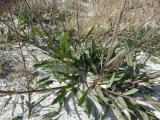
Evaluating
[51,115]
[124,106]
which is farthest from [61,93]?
[124,106]

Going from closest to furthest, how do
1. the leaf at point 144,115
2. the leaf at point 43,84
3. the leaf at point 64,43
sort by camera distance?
1. the leaf at point 144,115
2. the leaf at point 43,84
3. the leaf at point 64,43

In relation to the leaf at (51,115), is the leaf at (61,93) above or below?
above

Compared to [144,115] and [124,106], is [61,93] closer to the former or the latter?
[124,106]

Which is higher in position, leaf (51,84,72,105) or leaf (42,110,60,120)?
leaf (51,84,72,105)

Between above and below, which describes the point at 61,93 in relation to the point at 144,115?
above

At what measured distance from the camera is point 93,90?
3.11 metres

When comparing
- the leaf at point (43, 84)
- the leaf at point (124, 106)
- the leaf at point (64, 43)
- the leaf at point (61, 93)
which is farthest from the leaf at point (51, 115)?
the leaf at point (64, 43)

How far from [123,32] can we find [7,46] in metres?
1.29

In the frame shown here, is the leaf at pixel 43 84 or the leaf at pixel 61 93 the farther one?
the leaf at pixel 43 84

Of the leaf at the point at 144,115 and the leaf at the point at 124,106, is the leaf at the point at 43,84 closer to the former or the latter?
the leaf at the point at 124,106

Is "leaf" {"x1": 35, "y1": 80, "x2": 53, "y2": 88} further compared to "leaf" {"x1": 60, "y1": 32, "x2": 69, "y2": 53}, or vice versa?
"leaf" {"x1": 60, "y1": 32, "x2": 69, "y2": 53}

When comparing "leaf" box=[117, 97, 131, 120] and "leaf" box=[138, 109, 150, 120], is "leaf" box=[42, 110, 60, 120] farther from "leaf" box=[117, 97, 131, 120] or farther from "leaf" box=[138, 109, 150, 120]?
"leaf" box=[138, 109, 150, 120]

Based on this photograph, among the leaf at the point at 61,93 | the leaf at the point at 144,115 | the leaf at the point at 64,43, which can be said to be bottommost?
the leaf at the point at 144,115

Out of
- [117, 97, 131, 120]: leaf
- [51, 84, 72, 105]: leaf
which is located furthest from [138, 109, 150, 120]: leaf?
[51, 84, 72, 105]: leaf
